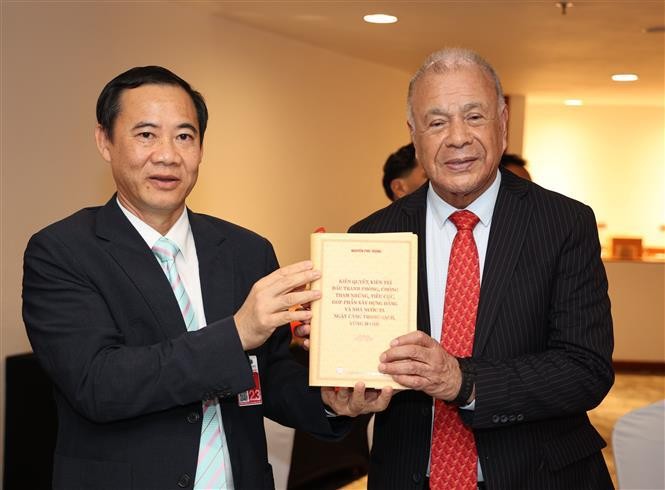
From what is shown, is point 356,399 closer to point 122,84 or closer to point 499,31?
point 122,84

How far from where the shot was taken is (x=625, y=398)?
9.53 meters

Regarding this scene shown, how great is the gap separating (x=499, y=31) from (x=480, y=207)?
16.7ft

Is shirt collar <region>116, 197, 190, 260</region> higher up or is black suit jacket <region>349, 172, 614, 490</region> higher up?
shirt collar <region>116, 197, 190, 260</region>

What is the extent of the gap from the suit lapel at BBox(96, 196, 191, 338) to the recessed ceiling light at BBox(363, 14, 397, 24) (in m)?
4.87

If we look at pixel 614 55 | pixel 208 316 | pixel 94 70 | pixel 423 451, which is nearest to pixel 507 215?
pixel 423 451

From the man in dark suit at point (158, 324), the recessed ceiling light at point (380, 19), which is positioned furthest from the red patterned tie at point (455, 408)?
the recessed ceiling light at point (380, 19)

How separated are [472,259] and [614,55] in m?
6.55

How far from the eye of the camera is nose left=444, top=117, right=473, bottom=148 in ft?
7.38

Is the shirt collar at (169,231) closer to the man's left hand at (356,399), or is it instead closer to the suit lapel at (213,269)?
the suit lapel at (213,269)

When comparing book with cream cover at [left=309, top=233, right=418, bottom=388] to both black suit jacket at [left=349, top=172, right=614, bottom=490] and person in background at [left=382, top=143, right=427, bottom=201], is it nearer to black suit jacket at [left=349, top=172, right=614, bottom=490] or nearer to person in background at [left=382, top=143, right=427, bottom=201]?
black suit jacket at [left=349, top=172, right=614, bottom=490]

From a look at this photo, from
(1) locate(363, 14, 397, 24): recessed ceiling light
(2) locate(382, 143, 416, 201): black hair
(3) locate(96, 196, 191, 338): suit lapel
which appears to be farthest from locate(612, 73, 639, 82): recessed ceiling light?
(3) locate(96, 196, 191, 338): suit lapel

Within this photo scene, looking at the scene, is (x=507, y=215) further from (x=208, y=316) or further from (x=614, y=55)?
(x=614, y=55)

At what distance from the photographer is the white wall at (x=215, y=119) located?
195 inches

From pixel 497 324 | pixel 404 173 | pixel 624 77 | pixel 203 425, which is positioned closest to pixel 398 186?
pixel 404 173
